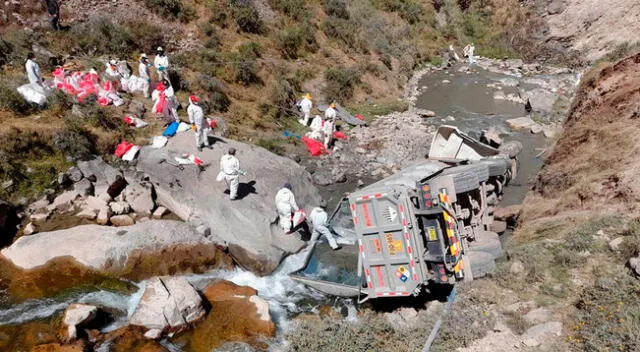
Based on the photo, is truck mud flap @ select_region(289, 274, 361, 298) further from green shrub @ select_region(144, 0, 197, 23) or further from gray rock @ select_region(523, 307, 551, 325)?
green shrub @ select_region(144, 0, 197, 23)

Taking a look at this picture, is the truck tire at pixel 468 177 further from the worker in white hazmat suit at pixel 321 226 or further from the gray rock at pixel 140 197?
the gray rock at pixel 140 197

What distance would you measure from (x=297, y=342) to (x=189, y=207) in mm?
4677

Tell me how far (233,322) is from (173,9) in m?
16.6

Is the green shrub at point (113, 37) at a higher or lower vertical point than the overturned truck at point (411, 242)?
higher

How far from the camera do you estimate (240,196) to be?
34.1ft

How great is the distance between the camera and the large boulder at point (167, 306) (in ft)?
23.6

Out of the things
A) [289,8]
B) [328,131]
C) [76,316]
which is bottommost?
[328,131]

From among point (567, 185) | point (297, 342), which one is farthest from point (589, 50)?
point (297, 342)

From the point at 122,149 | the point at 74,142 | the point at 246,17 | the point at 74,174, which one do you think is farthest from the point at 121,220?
the point at 246,17

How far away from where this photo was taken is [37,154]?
10.9 metres

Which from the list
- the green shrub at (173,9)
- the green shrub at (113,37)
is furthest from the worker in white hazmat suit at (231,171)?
the green shrub at (173,9)

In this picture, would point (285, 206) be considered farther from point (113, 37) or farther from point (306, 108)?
point (113, 37)

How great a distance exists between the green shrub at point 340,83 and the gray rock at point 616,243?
13373 millimetres

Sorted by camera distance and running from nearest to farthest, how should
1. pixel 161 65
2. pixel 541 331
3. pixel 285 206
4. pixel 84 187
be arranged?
1. pixel 541 331
2. pixel 285 206
3. pixel 84 187
4. pixel 161 65
